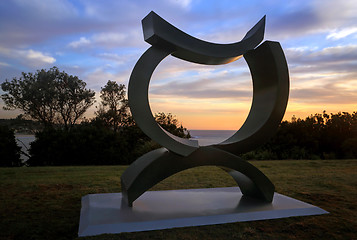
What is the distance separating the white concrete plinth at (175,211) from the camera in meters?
4.84

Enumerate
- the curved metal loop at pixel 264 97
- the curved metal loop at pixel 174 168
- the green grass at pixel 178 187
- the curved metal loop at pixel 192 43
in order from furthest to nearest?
the curved metal loop at pixel 264 97 → the curved metal loop at pixel 174 168 → the curved metal loop at pixel 192 43 → the green grass at pixel 178 187

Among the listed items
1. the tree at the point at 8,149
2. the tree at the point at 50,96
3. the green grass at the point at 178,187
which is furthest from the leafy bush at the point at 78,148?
the tree at the point at 50,96

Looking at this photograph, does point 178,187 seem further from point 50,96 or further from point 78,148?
point 50,96

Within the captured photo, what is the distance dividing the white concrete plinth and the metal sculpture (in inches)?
14.6

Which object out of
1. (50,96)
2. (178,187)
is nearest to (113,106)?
(50,96)

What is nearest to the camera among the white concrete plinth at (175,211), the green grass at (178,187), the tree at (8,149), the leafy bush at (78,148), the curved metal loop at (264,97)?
the green grass at (178,187)

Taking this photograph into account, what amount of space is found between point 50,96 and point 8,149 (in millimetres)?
10199

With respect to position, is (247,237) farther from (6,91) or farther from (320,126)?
(6,91)

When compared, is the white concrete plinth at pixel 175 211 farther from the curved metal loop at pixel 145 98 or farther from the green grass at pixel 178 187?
the curved metal loop at pixel 145 98

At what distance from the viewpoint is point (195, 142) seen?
6.13 m

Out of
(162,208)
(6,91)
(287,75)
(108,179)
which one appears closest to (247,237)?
(162,208)

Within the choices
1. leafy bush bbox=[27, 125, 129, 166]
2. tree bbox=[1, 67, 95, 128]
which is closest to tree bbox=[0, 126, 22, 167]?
leafy bush bbox=[27, 125, 129, 166]

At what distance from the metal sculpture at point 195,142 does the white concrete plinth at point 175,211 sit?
37cm

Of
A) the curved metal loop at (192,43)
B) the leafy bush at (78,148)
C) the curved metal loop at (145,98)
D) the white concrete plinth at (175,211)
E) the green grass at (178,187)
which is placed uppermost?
the curved metal loop at (192,43)
